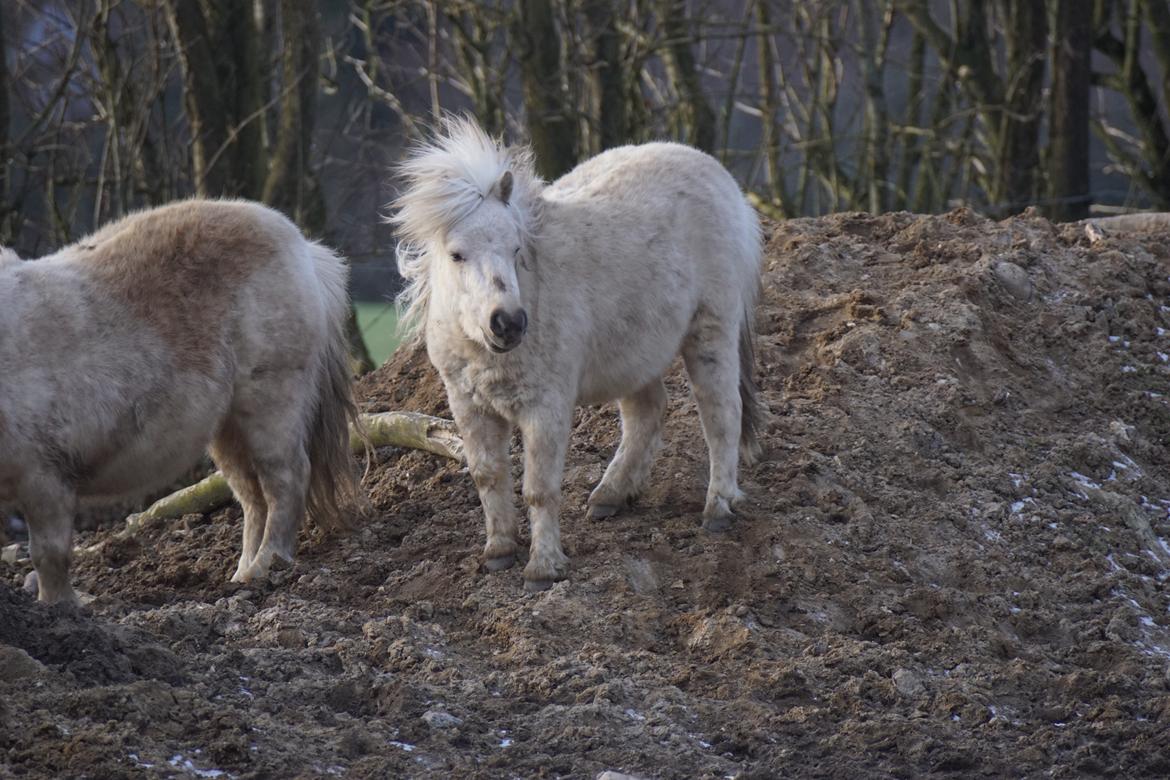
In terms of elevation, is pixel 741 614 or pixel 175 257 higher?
pixel 175 257

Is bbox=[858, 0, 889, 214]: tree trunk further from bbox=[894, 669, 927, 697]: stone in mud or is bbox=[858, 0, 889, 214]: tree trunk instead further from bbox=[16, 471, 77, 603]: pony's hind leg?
bbox=[16, 471, 77, 603]: pony's hind leg

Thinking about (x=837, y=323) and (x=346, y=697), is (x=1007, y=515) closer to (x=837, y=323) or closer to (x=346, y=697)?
(x=837, y=323)

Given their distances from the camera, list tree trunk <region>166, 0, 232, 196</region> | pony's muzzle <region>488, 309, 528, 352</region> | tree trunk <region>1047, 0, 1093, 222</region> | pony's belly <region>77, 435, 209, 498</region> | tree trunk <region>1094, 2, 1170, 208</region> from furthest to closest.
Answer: tree trunk <region>1094, 2, 1170, 208</region> < tree trunk <region>1047, 0, 1093, 222</region> < tree trunk <region>166, 0, 232, 196</region> < pony's belly <region>77, 435, 209, 498</region> < pony's muzzle <region>488, 309, 528, 352</region>

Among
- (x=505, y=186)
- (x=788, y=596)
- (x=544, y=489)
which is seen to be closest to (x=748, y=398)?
(x=788, y=596)

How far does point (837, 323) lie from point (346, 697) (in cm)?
418

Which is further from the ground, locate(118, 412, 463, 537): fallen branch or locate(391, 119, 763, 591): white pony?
locate(391, 119, 763, 591): white pony

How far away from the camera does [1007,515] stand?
270 inches

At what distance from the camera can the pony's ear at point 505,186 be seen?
19.4ft

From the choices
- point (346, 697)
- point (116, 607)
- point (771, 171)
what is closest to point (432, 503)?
point (116, 607)

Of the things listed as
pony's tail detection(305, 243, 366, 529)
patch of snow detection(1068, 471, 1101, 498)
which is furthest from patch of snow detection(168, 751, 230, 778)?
patch of snow detection(1068, 471, 1101, 498)

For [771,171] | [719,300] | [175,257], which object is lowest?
[771,171]

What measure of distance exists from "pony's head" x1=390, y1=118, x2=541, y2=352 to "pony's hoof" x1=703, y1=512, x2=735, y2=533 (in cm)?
146

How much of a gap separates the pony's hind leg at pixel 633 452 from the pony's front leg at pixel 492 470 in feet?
2.16

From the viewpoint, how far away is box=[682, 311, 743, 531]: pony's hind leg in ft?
21.8
